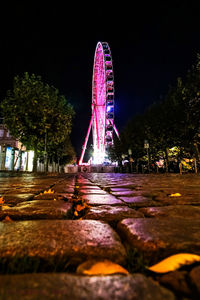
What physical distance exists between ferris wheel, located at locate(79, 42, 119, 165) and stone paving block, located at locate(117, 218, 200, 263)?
891 inches

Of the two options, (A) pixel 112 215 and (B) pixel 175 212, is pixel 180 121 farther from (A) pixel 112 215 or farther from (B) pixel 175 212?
(A) pixel 112 215

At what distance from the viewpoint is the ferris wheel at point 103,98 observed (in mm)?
22219

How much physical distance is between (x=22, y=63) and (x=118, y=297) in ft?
106

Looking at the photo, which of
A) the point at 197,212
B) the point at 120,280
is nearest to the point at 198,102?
the point at 197,212

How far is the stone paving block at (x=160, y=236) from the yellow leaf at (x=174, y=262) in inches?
1.8

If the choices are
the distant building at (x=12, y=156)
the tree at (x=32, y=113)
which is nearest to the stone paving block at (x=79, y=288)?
the tree at (x=32, y=113)

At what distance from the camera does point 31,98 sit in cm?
1295

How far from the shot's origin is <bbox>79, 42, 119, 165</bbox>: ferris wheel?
22.2m

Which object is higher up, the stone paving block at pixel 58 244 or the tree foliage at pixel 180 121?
the tree foliage at pixel 180 121

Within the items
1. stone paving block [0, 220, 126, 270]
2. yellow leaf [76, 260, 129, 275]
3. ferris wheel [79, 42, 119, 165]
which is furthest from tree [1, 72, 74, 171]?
yellow leaf [76, 260, 129, 275]

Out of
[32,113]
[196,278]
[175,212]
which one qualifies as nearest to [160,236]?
[196,278]

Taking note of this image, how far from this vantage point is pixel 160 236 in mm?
705

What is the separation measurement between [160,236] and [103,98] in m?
25.5

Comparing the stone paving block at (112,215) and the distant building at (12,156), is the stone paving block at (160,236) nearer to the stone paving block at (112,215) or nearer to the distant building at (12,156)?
the stone paving block at (112,215)
